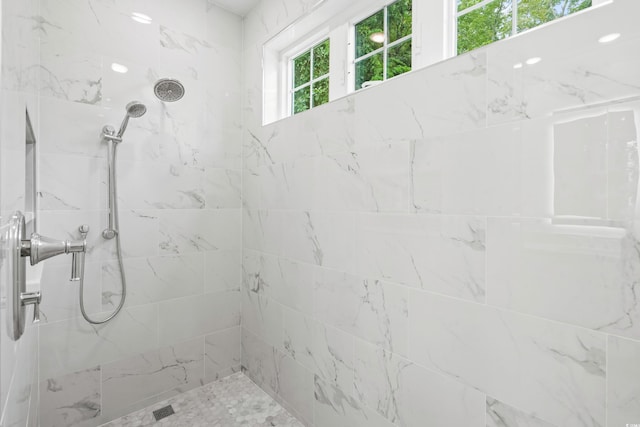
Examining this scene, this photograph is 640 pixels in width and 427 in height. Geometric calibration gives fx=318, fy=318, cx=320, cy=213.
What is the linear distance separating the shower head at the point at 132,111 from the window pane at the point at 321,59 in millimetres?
973

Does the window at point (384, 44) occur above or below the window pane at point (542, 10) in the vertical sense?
above

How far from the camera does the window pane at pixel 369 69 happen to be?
1.52 meters

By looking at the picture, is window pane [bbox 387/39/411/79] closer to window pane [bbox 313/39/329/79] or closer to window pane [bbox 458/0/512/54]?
window pane [bbox 458/0/512/54]

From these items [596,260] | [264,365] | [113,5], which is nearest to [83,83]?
[113,5]

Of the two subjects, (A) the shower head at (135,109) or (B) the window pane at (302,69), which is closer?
(A) the shower head at (135,109)

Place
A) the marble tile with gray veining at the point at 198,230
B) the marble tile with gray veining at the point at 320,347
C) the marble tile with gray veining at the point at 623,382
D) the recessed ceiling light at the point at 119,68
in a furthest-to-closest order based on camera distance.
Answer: the marble tile with gray veining at the point at 198,230
the recessed ceiling light at the point at 119,68
the marble tile with gray veining at the point at 320,347
the marble tile with gray veining at the point at 623,382

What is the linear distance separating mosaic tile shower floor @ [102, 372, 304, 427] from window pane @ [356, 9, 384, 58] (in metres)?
2.03

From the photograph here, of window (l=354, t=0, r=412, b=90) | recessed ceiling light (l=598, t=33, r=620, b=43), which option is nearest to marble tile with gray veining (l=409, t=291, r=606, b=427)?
recessed ceiling light (l=598, t=33, r=620, b=43)

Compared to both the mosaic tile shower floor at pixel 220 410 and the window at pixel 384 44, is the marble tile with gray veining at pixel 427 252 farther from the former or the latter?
the mosaic tile shower floor at pixel 220 410

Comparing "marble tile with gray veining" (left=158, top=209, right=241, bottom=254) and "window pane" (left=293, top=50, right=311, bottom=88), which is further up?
"window pane" (left=293, top=50, right=311, bottom=88)

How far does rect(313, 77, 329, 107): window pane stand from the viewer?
1.84 meters

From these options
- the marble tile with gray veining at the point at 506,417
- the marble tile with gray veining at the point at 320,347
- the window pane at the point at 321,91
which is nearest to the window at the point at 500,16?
the window pane at the point at 321,91

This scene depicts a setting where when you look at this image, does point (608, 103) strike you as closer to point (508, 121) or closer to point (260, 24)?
point (508, 121)

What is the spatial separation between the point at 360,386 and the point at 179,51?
215 centimetres
